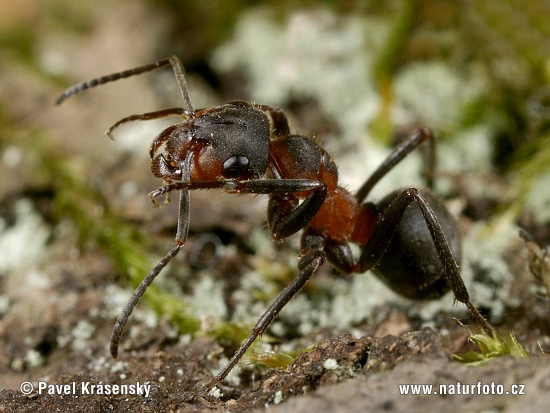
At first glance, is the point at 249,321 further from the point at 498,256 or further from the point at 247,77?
the point at 247,77

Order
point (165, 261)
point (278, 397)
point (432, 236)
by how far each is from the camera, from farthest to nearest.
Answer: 1. point (432, 236)
2. point (165, 261)
3. point (278, 397)

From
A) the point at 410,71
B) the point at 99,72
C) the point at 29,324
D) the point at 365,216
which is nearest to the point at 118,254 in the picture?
the point at 29,324

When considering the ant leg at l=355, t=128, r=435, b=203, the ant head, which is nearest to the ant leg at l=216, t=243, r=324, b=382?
the ant head

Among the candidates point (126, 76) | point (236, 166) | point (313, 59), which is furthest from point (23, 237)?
point (313, 59)

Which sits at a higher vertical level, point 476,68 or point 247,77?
point 247,77

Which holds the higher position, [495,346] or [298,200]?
[298,200]

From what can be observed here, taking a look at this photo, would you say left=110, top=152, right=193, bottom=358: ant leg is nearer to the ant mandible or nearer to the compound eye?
the ant mandible

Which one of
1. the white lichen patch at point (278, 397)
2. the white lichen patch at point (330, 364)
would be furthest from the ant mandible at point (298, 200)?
the white lichen patch at point (330, 364)

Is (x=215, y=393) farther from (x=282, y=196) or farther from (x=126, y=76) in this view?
(x=126, y=76)
